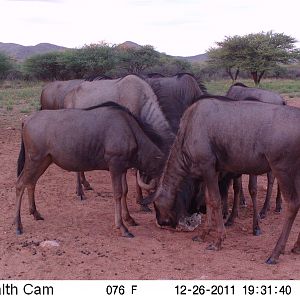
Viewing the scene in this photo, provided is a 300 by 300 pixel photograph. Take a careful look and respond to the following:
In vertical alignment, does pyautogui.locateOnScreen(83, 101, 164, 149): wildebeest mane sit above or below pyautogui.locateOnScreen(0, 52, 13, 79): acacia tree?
below

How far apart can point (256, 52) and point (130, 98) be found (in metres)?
37.1

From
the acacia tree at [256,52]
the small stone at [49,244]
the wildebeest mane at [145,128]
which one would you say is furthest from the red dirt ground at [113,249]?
the acacia tree at [256,52]

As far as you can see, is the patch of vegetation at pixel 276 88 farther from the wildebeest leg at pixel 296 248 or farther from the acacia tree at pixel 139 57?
the wildebeest leg at pixel 296 248

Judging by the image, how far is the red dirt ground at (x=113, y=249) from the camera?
5355mm

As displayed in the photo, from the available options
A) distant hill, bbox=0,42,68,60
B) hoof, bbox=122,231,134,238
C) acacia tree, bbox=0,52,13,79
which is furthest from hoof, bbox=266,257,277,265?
distant hill, bbox=0,42,68,60

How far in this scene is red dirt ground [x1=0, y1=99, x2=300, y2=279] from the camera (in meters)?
5.36

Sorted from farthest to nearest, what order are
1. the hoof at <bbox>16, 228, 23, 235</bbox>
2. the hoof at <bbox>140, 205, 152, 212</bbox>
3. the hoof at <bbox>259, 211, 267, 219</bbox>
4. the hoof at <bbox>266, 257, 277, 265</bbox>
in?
the hoof at <bbox>140, 205, 152, 212</bbox>, the hoof at <bbox>259, 211, 267, 219</bbox>, the hoof at <bbox>16, 228, 23, 235</bbox>, the hoof at <bbox>266, 257, 277, 265</bbox>

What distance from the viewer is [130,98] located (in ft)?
28.4

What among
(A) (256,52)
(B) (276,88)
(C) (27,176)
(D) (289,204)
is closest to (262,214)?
(D) (289,204)

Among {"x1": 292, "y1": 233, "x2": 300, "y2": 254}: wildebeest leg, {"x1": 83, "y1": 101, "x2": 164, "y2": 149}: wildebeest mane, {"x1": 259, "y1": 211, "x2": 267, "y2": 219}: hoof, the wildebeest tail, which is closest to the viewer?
{"x1": 292, "y1": 233, "x2": 300, "y2": 254}: wildebeest leg

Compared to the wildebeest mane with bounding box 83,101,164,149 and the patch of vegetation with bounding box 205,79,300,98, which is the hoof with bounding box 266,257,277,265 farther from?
the patch of vegetation with bounding box 205,79,300,98

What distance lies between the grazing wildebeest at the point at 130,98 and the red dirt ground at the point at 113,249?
1071 mm

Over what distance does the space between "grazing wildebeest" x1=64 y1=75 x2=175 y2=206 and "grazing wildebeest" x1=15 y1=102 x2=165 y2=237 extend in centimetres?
48
